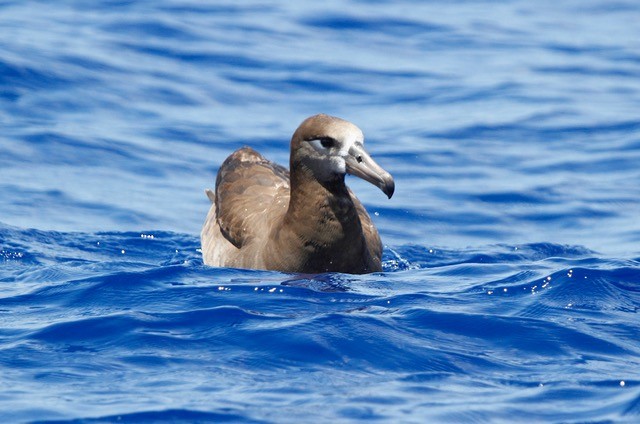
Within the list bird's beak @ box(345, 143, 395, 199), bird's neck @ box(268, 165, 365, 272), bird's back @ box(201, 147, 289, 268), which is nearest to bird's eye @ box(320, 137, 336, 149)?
bird's beak @ box(345, 143, 395, 199)

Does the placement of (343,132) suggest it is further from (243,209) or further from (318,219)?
(243,209)

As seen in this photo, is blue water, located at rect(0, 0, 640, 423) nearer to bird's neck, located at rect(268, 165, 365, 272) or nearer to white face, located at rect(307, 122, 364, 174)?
bird's neck, located at rect(268, 165, 365, 272)

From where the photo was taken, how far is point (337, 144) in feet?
31.1

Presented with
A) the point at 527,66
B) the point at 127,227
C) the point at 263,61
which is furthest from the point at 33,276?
the point at 527,66

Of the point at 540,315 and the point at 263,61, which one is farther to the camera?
the point at 263,61

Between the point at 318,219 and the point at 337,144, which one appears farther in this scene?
the point at 318,219

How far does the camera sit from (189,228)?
43.1 ft

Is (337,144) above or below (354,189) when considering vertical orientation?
above

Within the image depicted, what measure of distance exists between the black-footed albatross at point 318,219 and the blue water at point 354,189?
0.72 feet

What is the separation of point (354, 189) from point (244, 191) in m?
→ 3.64

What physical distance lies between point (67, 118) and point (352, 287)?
25.9 ft

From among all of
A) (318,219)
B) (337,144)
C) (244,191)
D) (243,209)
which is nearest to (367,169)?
(337,144)

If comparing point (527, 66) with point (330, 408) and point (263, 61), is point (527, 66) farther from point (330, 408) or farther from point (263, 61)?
point (330, 408)

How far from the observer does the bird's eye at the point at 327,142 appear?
9523mm
